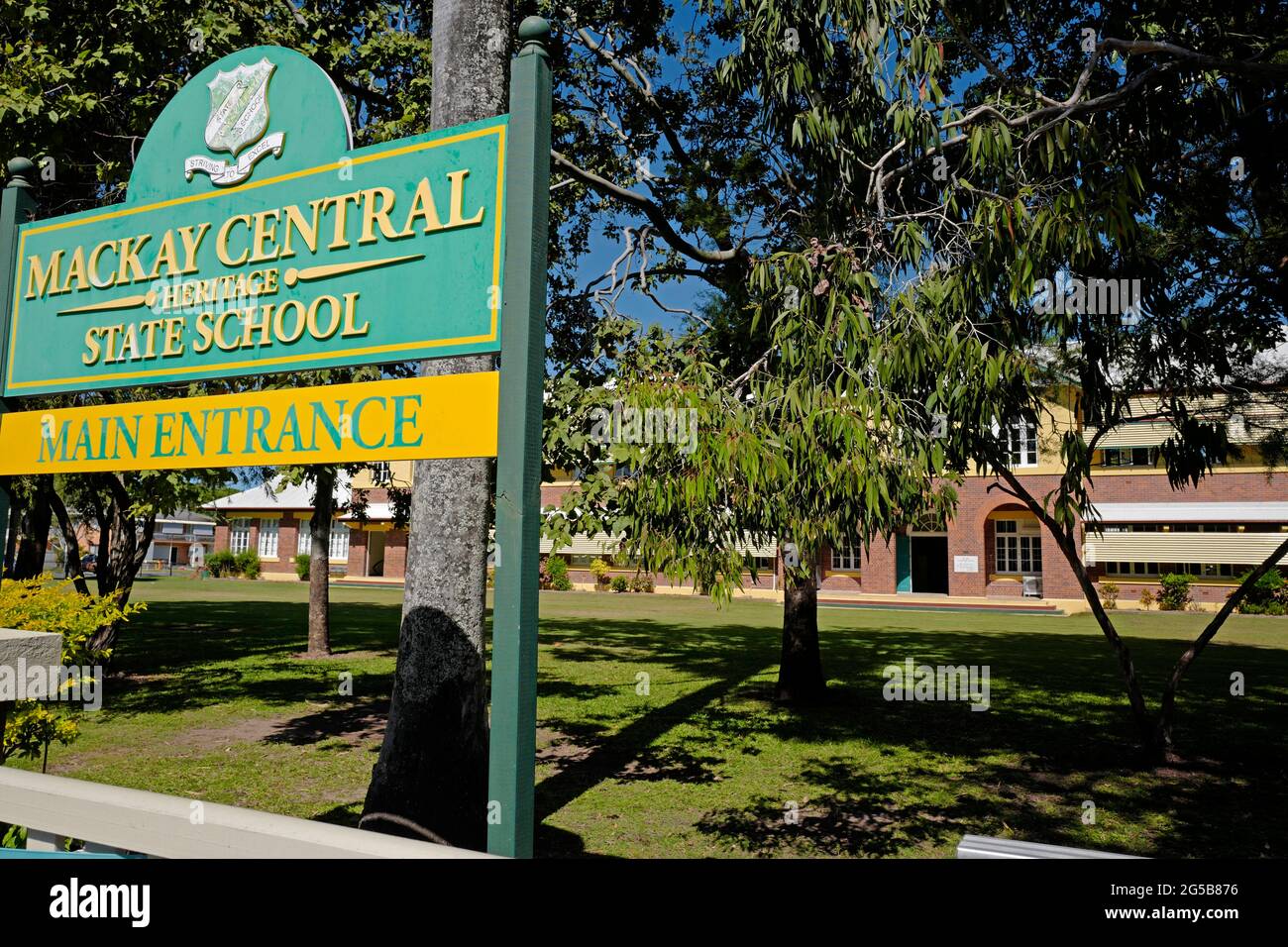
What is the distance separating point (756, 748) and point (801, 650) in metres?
2.79

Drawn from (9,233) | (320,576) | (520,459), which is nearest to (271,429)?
(520,459)

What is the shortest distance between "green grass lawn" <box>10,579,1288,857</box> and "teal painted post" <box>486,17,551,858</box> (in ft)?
12.4

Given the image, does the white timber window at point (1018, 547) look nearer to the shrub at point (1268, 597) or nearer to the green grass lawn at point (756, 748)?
the shrub at point (1268, 597)

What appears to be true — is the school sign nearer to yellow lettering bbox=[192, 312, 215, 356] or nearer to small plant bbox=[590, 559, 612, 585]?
yellow lettering bbox=[192, 312, 215, 356]

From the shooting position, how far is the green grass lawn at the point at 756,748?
21.8 feet

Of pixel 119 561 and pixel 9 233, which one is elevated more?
pixel 9 233

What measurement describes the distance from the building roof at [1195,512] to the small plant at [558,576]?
2239 centimetres

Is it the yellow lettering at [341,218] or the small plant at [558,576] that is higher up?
the yellow lettering at [341,218]

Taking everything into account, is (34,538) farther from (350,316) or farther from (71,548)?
(350,316)

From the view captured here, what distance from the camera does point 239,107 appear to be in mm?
3734

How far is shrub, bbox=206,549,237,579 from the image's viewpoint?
4844 cm

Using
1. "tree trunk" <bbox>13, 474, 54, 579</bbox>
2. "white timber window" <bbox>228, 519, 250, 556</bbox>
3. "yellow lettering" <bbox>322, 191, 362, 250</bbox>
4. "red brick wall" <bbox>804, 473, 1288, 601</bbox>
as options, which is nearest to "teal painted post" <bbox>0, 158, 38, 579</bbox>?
"yellow lettering" <bbox>322, 191, 362, 250</bbox>

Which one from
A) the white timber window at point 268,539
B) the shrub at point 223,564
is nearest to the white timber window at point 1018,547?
the white timber window at point 268,539

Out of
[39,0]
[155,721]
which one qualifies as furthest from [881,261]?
[155,721]
